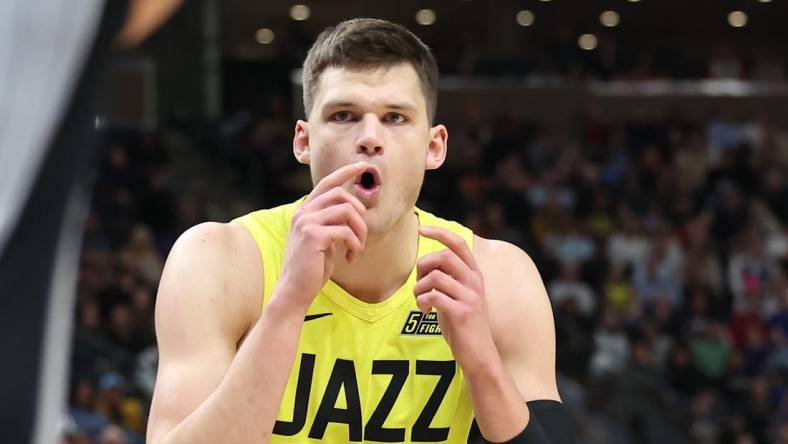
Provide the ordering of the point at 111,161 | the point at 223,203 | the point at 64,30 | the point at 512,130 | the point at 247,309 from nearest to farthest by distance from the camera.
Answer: the point at 64,30
the point at 247,309
the point at 111,161
the point at 223,203
the point at 512,130

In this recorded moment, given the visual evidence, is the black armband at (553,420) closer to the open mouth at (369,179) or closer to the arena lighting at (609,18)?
the open mouth at (369,179)

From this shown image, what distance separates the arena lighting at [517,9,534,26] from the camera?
25266mm

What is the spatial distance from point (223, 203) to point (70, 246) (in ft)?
60.9

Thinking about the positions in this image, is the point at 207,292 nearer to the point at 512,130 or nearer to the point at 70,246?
the point at 70,246

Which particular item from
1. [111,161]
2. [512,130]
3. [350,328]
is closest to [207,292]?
[350,328]

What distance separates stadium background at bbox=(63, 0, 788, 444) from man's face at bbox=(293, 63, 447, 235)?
6.89 metres

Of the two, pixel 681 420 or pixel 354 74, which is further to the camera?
pixel 681 420

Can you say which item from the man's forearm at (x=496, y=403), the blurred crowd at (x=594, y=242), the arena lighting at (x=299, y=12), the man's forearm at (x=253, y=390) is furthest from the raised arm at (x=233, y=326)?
the arena lighting at (x=299, y=12)

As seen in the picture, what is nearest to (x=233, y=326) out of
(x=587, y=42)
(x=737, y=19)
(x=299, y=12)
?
(x=587, y=42)

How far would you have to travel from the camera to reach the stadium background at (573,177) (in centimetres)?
1416

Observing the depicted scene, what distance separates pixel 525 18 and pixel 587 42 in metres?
1.43

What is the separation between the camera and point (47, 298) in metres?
1.05

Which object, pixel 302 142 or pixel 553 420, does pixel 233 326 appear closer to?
pixel 302 142

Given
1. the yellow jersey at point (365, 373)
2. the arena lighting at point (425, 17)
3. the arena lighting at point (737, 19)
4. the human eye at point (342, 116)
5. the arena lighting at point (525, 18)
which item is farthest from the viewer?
the arena lighting at point (737, 19)
